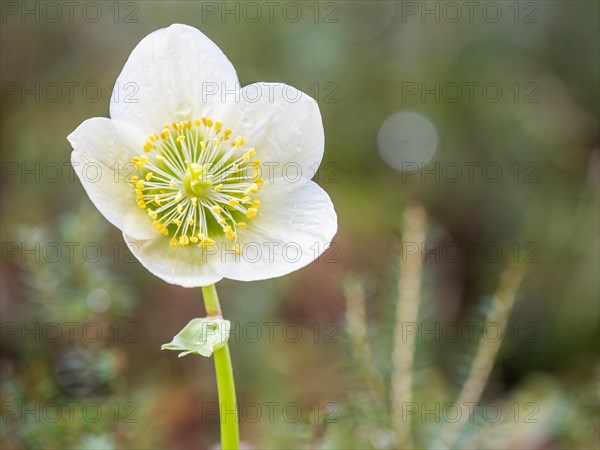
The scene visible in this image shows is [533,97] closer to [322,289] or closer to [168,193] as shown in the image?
[322,289]

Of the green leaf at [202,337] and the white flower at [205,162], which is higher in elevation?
the white flower at [205,162]

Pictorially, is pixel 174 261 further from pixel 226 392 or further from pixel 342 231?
pixel 342 231

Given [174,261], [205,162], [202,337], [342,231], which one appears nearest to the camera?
[202,337]

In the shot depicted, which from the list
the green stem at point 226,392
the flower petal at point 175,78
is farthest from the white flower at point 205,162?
the green stem at point 226,392

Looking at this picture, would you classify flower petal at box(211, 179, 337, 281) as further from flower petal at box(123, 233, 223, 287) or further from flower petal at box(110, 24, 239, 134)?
flower petal at box(110, 24, 239, 134)

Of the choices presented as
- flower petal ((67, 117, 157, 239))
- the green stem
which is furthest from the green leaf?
flower petal ((67, 117, 157, 239))

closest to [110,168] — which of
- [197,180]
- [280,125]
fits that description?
[197,180]

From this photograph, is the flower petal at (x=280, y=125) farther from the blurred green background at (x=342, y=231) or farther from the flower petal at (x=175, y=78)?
the blurred green background at (x=342, y=231)
